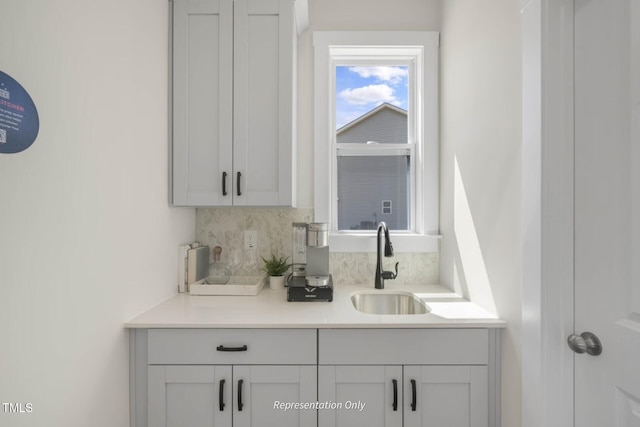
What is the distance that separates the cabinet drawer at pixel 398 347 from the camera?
145 centimetres

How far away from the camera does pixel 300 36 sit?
2213 mm

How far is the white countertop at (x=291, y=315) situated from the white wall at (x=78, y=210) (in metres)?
0.15

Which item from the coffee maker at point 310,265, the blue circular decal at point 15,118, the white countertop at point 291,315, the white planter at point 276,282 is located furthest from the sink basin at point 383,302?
the blue circular decal at point 15,118

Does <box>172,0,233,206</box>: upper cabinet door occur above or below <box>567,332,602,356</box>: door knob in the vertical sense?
above

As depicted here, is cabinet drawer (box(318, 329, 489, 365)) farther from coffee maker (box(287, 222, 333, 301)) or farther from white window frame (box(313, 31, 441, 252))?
white window frame (box(313, 31, 441, 252))

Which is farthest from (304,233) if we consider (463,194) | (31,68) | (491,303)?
(31,68)

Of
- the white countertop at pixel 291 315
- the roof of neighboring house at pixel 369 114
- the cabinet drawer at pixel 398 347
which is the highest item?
A: the roof of neighboring house at pixel 369 114

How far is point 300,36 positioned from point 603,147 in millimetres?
1853

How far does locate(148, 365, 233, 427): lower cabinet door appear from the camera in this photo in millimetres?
1458

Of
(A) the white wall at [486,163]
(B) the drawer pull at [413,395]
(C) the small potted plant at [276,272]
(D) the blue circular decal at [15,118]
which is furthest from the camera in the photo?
A: (C) the small potted plant at [276,272]

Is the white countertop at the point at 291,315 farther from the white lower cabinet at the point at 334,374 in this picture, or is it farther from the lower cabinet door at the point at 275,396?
the lower cabinet door at the point at 275,396

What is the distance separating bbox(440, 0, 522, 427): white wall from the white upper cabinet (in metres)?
0.95

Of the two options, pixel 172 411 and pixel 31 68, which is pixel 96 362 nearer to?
pixel 172 411

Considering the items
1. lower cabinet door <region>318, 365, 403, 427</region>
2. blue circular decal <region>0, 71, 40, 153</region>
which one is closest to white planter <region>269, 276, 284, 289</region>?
lower cabinet door <region>318, 365, 403, 427</region>
